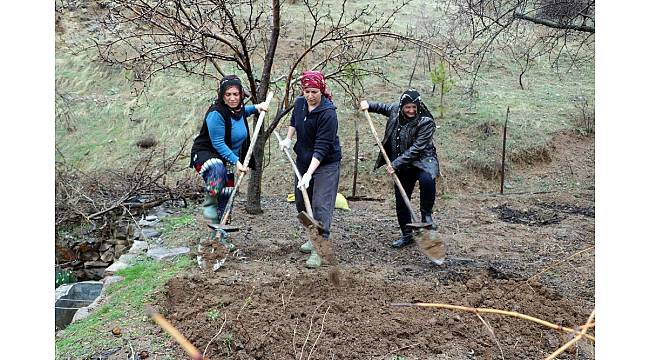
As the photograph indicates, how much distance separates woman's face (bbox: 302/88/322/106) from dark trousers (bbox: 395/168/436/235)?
1196 millimetres

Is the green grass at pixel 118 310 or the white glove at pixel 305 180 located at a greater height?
the white glove at pixel 305 180

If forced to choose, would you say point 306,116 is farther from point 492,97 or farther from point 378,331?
point 492,97

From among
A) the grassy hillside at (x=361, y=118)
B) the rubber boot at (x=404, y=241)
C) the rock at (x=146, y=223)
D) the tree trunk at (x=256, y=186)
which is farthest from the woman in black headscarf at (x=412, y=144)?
the grassy hillside at (x=361, y=118)

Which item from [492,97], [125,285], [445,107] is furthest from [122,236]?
[492,97]

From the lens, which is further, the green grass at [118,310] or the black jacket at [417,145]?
the black jacket at [417,145]

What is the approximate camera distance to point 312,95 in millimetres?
4906

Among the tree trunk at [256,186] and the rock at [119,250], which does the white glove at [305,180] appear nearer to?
the tree trunk at [256,186]

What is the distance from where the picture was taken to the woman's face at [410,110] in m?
5.27

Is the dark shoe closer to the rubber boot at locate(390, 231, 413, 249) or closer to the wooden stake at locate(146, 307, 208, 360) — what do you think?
the rubber boot at locate(390, 231, 413, 249)

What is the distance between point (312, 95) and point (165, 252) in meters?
2.24

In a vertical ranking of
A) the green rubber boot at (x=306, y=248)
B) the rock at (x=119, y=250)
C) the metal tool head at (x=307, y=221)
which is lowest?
the rock at (x=119, y=250)

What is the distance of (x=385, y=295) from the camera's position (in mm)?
4336

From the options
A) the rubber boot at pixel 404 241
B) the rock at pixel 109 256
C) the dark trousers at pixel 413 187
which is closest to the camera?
the dark trousers at pixel 413 187

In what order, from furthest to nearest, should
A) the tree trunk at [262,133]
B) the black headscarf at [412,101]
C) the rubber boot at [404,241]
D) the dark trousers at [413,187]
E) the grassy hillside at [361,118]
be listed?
the grassy hillside at [361,118], the tree trunk at [262,133], the rubber boot at [404,241], the dark trousers at [413,187], the black headscarf at [412,101]
